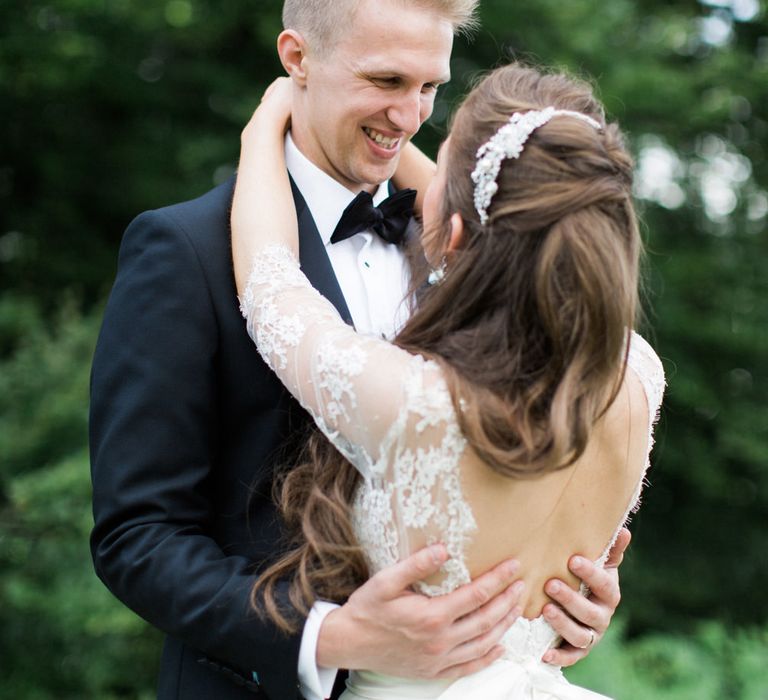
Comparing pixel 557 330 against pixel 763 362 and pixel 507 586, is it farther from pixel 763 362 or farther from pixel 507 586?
pixel 763 362

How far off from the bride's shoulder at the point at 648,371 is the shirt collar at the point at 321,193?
0.82m

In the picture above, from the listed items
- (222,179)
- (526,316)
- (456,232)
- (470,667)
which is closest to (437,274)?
(456,232)

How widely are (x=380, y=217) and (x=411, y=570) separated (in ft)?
3.39

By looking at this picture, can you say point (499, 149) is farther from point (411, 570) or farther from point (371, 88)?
point (411, 570)

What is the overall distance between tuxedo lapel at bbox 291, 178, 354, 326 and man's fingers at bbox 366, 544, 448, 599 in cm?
63

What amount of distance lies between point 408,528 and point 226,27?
22.4 ft

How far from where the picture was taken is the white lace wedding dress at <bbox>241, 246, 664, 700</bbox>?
1.95 m

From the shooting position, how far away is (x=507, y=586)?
2125 mm

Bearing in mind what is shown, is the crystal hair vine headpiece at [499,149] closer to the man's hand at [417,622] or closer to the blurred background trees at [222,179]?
the man's hand at [417,622]

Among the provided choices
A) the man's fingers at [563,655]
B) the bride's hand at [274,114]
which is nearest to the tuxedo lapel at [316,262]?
the bride's hand at [274,114]

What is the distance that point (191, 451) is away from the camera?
2.25m

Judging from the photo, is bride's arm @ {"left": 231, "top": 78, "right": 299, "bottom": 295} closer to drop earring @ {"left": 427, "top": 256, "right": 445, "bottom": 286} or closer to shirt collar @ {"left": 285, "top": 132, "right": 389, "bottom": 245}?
shirt collar @ {"left": 285, "top": 132, "right": 389, "bottom": 245}

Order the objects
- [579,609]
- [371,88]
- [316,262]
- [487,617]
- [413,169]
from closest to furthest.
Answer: [487,617], [579,609], [316,262], [371,88], [413,169]

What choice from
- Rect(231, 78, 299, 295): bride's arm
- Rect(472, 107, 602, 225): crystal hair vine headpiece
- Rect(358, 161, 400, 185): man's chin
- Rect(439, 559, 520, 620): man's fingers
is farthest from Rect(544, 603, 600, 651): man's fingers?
Rect(358, 161, 400, 185): man's chin
